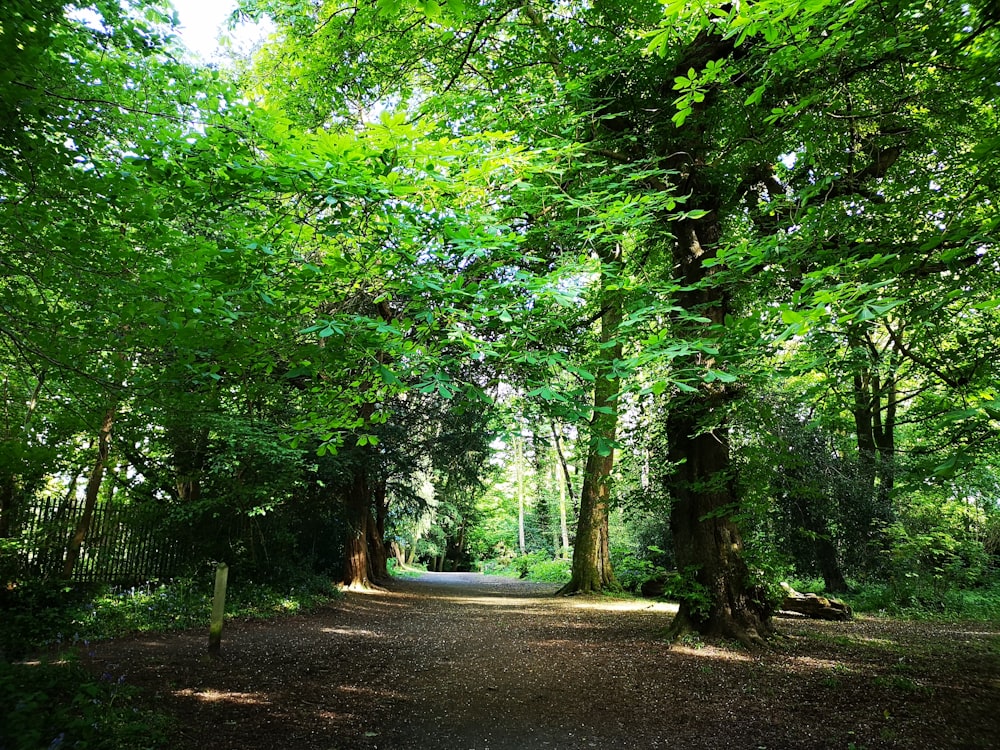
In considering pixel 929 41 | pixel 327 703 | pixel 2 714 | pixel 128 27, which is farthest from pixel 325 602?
pixel 929 41

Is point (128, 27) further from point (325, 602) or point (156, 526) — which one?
point (325, 602)

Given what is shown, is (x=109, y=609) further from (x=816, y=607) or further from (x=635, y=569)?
(x=635, y=569)

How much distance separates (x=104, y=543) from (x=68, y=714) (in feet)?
A: 23.0

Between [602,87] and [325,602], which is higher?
[602,87]

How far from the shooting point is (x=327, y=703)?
17.1 feet

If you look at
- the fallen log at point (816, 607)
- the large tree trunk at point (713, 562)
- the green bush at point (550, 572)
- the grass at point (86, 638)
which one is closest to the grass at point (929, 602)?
the fallen log at point (816, 607)

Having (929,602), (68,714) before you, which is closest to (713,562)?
(68,714)

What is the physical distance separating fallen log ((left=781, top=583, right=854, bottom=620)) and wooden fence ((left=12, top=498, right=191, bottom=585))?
38.7ft

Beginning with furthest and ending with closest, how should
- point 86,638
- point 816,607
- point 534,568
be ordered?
point 534,568 < point 816,607 < point 86,638

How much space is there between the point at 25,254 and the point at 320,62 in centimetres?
522

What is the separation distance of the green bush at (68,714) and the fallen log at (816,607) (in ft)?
34.6

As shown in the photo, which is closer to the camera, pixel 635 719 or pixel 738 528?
pixel 635 719

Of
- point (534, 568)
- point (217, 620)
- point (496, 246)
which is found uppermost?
point (496, 246)

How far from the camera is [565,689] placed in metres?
5.88
